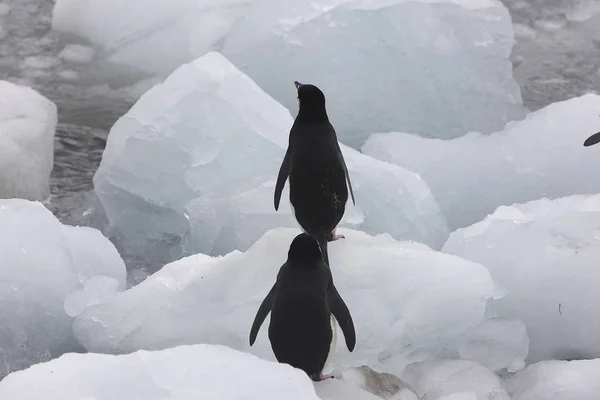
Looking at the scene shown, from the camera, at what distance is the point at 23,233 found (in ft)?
8.08

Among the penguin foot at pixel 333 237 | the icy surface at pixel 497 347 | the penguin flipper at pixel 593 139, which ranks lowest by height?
the icy surface at pixel 497 347

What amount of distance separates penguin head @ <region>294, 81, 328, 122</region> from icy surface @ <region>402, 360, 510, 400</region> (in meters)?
0.70

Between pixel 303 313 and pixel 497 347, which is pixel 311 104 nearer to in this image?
pixel 303 313

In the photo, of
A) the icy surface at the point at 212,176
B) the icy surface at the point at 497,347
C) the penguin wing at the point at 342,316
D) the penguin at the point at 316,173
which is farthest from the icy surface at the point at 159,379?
the icy surface at the point at 212,176

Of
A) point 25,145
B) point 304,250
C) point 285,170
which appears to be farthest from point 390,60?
point 304,250

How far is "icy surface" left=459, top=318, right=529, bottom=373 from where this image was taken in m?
2.26

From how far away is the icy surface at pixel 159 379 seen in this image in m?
1.42

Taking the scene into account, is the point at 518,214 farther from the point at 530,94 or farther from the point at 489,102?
the point at 530,94

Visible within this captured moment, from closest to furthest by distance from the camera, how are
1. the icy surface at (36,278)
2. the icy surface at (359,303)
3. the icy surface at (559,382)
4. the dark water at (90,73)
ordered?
the icy surface at (559,382), the icy surface at (359,303), the icy surface at (36,278), the dark water at (90,73)

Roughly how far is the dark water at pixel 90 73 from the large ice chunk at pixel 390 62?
60cm

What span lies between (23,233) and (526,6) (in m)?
4.07

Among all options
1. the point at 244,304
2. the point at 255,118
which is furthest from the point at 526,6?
the point at 244,304

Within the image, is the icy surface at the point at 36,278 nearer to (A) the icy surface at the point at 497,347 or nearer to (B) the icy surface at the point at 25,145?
(B) the icy surface at the point at 25,145

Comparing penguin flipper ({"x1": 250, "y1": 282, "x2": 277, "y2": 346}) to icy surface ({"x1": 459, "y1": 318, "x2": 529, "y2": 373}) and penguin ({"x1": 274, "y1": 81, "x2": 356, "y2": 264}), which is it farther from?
icy surface ({"x1": 459, "y1": 318, "x2": 529, "y2": 373})
